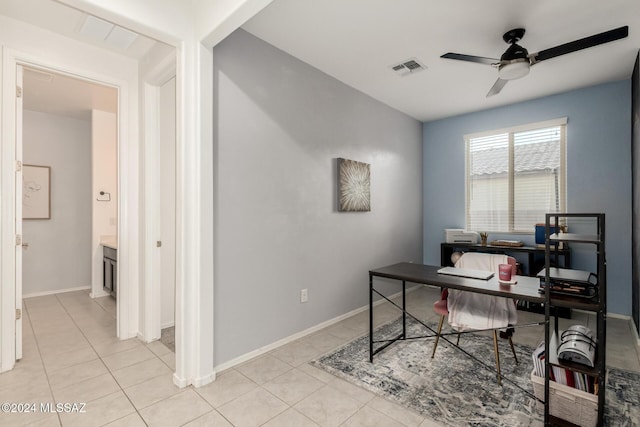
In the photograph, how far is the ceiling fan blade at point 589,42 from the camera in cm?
204

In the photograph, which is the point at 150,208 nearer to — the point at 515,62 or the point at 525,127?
the point at 515,62

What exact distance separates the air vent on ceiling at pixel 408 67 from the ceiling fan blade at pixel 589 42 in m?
1.01

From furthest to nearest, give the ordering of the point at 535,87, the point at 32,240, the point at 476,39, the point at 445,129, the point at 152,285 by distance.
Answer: the point at 445,129 < the point at 32,240 < the point at 535,87 < the point at 152,285 < the point at 476,39

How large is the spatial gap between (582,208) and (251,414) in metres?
4.29

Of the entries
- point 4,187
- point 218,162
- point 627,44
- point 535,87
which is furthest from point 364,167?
point 4,187

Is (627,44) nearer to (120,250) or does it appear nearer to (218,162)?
(218,162)

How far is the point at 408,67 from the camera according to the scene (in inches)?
126

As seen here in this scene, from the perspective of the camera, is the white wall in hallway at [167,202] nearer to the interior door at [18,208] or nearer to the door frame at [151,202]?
the door frame at [151,202]

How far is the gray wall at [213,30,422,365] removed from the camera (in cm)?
246

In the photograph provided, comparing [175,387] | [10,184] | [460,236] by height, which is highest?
[10,184]

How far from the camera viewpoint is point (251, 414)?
1887mm

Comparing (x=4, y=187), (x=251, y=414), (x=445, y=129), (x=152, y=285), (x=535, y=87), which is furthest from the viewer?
(x=445, y=129)

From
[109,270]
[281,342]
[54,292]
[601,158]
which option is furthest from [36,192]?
[601,158]

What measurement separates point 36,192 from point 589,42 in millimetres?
6620
